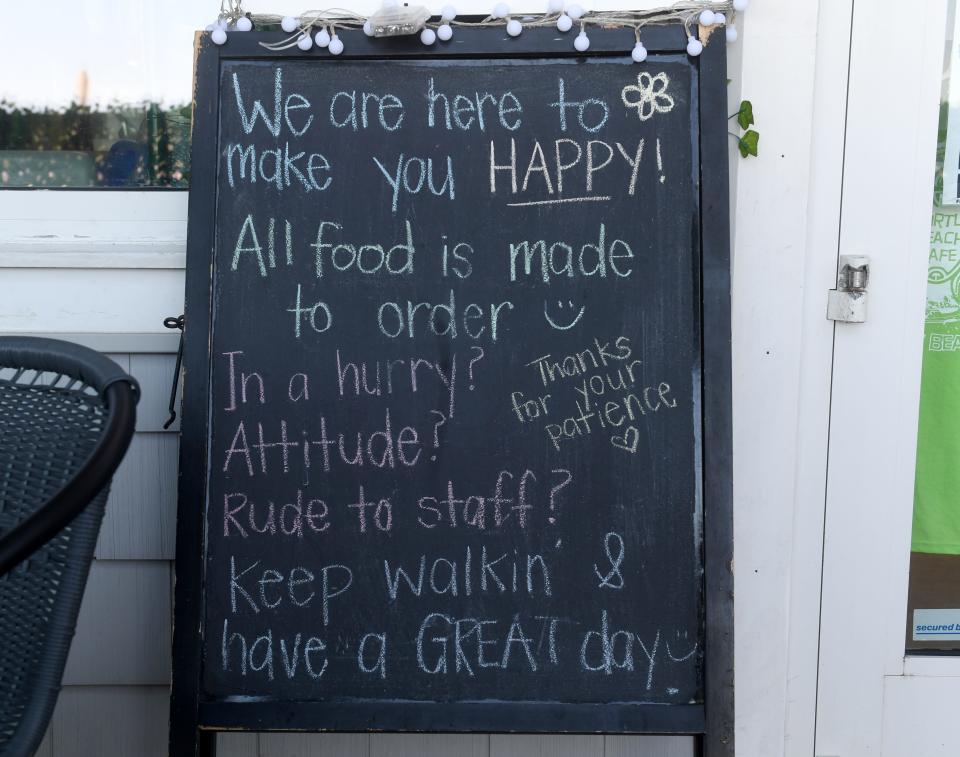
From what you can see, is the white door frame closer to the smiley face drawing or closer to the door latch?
the door latch

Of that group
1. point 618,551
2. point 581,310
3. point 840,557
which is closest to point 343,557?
point 618,551

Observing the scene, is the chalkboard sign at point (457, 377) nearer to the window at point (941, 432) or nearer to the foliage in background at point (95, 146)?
the foliage in background at point (95, 146)

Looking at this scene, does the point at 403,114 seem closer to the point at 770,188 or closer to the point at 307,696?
the point at 770,188

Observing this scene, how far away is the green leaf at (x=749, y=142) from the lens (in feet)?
5.75

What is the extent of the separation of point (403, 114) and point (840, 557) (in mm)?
1344

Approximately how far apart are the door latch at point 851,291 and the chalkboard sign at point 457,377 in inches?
18.4

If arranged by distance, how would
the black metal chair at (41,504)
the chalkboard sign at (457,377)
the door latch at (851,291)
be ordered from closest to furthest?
the black metal chair at (41,504) → the chalkboard sign at (457,377) → the door latch at (851,291)

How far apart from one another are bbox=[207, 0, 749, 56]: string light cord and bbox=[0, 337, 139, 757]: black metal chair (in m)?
0.74

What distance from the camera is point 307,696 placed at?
156 cm

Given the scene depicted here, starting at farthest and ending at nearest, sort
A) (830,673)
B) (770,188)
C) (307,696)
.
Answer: (830,673) → (770,188) → (307,696)

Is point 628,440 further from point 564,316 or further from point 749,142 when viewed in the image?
point 749,142

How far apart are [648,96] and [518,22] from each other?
28cm

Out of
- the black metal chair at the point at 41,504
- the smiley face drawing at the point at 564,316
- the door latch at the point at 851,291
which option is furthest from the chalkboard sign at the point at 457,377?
the door latch at the point at 851,291

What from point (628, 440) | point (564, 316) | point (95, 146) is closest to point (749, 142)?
point (564, 316)
